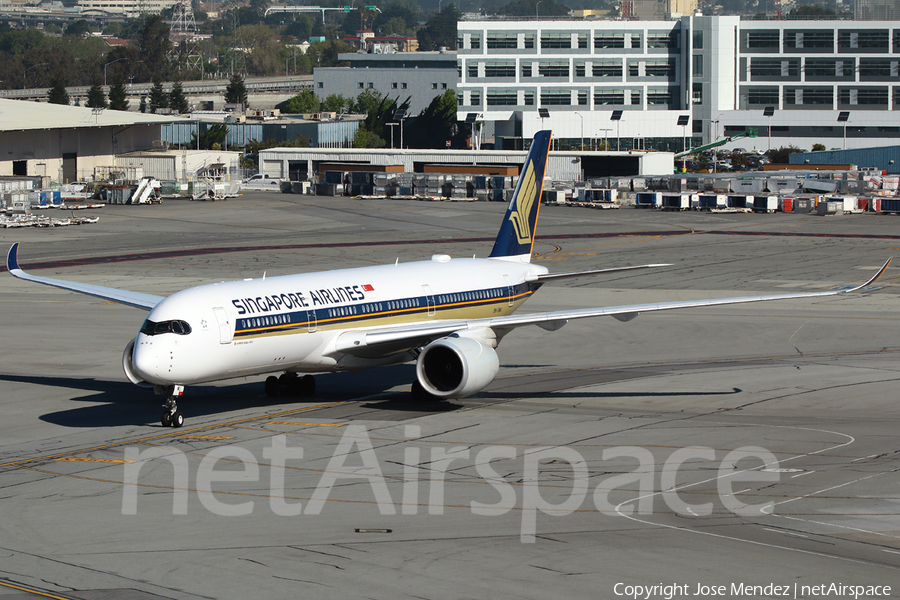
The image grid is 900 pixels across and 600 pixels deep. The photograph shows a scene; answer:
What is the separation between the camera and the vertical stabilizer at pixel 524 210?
44469 millimetres

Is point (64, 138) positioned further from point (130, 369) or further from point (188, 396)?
point (130, 369)

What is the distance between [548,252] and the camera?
269ft

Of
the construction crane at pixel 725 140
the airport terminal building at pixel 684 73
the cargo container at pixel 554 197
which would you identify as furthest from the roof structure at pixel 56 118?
the construction crane at pixel 725 140

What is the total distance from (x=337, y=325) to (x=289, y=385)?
382 cm

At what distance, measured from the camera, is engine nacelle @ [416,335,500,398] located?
33.9 m

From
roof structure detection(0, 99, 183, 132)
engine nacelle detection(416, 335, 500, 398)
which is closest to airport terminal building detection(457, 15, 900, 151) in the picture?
roof structure detection(0, 99, 183, 132)

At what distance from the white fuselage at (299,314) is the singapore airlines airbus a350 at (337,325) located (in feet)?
0.11

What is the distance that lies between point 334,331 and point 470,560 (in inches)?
613

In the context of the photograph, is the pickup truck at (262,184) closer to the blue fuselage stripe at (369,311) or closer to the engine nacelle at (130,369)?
the blue fuselage stripe at (369,311)

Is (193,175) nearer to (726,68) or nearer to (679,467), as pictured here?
(726,68)

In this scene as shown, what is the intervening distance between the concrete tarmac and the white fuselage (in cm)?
192

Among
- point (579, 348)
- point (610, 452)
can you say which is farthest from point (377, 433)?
point (579, 348)

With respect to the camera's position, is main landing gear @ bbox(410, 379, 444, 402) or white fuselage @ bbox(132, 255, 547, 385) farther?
main landing gear @ bbox(410, 379, 444, 402)

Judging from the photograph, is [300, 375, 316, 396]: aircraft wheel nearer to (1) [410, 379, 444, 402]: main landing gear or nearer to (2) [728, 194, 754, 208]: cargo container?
(1) [410, 379, 444, 402]: main landing gear
